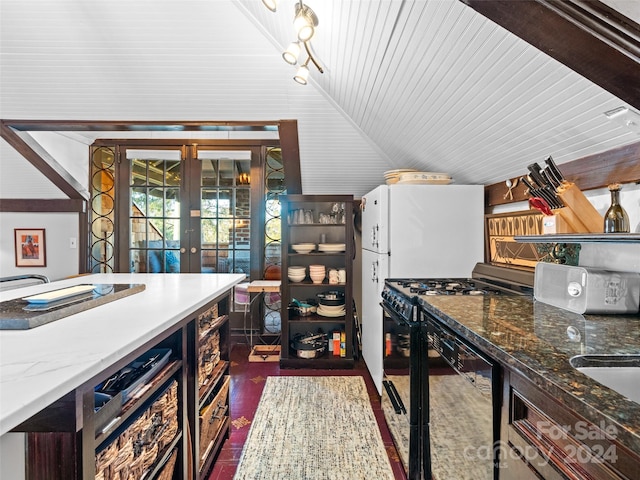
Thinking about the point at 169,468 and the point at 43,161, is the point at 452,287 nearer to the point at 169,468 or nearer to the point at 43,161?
the point at 169,468

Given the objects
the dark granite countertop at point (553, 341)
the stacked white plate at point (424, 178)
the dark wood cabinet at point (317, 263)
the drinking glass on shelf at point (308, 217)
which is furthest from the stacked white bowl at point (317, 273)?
the dark granite countertop at point (553, 341)

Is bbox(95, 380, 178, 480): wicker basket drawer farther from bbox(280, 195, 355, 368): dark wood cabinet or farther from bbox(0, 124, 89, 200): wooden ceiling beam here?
bbox(0, 124, 89, 200): wooden ceiling beam

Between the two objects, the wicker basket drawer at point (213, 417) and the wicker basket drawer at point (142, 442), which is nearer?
the wicker basket drawer at point (142, 442)

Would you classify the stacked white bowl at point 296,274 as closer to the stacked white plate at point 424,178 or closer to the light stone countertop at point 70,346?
the stacked white plate at point 424,178

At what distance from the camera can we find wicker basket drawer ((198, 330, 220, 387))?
5.07ft

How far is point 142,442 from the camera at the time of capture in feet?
3.40

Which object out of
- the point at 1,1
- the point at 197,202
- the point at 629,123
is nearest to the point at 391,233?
the point at 629,123

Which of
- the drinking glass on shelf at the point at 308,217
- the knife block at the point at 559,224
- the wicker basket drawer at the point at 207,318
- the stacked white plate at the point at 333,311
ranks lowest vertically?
the stacked white plate at the point at 333,311

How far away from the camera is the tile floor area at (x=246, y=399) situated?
176 centimetres

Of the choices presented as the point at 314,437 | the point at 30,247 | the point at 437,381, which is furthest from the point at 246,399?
the point at 30,247

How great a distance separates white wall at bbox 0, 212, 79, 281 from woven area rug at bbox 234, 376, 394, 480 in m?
2.77

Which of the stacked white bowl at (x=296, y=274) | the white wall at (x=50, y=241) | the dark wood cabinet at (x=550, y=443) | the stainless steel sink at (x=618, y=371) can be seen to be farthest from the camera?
the white wall at (x=50, y=241)

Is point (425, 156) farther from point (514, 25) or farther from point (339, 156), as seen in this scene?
point (514, 25)

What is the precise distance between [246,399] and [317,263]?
1.56 m
